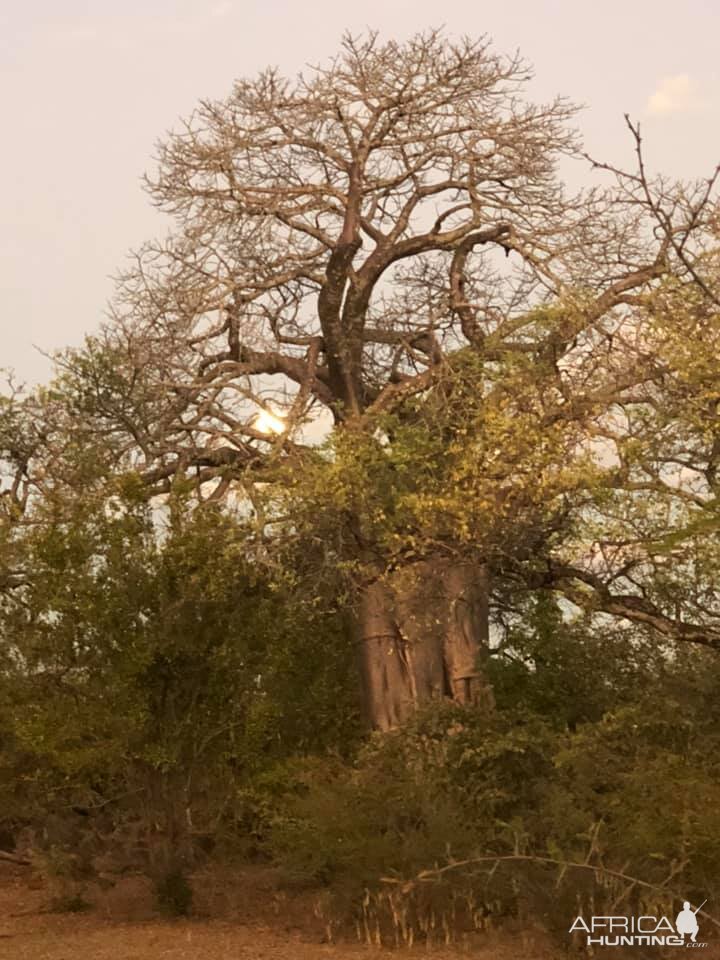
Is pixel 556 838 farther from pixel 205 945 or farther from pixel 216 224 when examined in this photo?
pixel 216 224

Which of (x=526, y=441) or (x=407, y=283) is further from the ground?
(x=407, y=283)

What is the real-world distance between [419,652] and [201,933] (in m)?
5.20

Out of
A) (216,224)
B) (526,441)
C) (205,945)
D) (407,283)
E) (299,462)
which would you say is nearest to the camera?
(205,945)

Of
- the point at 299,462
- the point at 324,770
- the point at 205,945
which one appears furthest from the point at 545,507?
the point at 205,945

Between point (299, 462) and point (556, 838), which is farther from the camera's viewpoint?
point (299, 462)

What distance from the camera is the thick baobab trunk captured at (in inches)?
694

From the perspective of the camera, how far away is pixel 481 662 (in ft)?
60.3

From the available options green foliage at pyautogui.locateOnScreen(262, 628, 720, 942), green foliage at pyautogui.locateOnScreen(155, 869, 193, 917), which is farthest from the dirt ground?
green foliage at pyautogui.locateOnScreen(262, 628, 720, 942)

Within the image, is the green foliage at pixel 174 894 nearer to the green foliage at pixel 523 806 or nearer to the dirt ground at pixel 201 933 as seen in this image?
the dirt ground at pixel 201 933

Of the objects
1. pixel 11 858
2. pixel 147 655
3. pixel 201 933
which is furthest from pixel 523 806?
pixel 11 858

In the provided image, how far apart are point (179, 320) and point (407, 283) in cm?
408

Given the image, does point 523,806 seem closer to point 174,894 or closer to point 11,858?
point 174,894

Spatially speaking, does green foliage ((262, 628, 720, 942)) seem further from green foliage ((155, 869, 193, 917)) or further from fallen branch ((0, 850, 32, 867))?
fallen branch ((0, 850, 32, 867))

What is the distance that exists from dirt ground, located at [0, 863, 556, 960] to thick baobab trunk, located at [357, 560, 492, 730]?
116 inches
